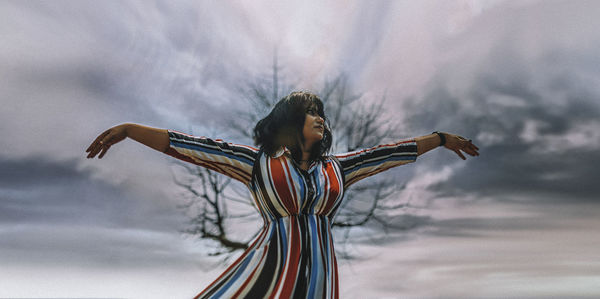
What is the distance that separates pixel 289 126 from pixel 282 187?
481mm

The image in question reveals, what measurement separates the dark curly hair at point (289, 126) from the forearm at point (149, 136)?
679 mm

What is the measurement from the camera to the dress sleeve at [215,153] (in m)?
3.38

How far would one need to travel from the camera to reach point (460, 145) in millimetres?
4238

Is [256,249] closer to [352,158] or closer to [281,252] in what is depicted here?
[281,252]

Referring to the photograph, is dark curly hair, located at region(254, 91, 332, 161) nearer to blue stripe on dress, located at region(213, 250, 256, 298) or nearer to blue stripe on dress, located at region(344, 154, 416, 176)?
blue stripe on dress, located at region(344, 154, 416, 176)

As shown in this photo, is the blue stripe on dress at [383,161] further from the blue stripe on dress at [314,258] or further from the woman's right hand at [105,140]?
the woman's right hand at [105,140]

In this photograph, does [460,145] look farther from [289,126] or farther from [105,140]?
[105,140]

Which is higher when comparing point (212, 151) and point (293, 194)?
point (212, 151)

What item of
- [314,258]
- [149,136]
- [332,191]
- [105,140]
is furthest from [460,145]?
[105,140]

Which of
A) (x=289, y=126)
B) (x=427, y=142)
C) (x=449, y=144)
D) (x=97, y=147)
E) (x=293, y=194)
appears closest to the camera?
(x=97, y=147)

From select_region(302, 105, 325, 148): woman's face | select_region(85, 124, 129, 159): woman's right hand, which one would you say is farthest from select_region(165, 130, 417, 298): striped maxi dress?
select_region(85, 124, 129, 159): woman's right hand

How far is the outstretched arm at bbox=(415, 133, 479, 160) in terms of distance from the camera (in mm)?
4098

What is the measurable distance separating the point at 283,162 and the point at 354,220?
6.40 m

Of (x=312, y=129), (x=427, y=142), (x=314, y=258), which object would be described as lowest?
(x=314, y=258)
